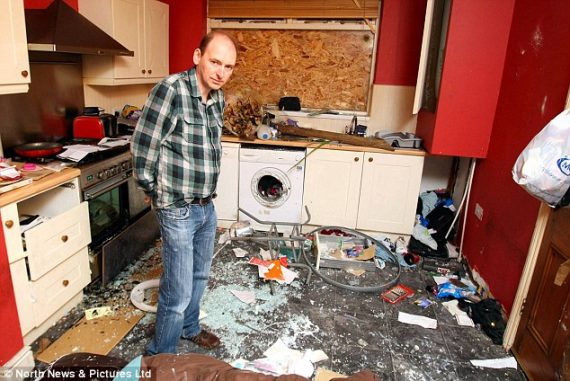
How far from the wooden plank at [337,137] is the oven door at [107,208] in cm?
158

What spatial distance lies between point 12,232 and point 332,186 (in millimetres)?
2429

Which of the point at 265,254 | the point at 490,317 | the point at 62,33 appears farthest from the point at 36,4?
the point at 490,317

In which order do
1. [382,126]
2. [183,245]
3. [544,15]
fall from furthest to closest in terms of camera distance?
[382,126], [544,15], [183,245]

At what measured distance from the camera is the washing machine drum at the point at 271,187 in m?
3.47

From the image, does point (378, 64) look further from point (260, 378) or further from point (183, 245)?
point (260, 378)

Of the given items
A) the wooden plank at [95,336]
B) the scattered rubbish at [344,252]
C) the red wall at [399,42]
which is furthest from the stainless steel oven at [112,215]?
the red wall at [399,42]

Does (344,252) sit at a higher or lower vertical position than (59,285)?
lower

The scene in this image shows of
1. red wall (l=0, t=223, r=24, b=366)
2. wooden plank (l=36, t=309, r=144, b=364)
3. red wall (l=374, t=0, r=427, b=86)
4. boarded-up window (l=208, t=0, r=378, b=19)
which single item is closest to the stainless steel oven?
wooden plank (l=36, t=309, r=144, b=364)

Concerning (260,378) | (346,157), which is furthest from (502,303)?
(260,378)

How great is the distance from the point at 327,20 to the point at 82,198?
2.81m

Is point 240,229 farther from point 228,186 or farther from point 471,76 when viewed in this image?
point 471,76

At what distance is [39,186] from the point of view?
1.95 metres

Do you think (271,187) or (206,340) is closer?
(206,340)

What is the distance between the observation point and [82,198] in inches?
90.8
